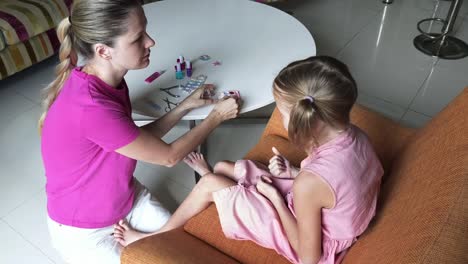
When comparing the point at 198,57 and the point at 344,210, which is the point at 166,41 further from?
the point at 344,210

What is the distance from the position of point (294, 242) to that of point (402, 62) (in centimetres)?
223

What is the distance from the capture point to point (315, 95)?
0.96 meters

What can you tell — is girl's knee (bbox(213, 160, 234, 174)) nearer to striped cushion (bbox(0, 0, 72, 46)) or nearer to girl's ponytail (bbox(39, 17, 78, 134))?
girl's ponytail (bbox(39, 17, 78, 134))

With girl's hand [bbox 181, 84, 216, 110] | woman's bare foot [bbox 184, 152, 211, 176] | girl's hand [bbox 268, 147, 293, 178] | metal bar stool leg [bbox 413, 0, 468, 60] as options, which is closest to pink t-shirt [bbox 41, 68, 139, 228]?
girl's hand [bbox 181, 84, 216, 110]

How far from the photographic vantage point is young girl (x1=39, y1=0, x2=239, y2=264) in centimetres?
113

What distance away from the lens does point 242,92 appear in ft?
5.16

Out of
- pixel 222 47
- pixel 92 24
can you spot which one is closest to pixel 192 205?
pixel 92 24

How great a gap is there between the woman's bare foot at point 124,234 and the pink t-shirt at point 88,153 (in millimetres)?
36

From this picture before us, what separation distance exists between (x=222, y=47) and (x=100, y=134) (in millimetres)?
911

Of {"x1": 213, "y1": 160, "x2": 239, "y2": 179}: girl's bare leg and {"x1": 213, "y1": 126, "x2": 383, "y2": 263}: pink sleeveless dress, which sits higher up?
{"x1": 213, "y1": 126, "x2": 383, "y2": 263}: pink sleeveless dress

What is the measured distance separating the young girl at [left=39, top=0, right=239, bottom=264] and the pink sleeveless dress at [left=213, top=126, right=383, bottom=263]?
0.96 ft

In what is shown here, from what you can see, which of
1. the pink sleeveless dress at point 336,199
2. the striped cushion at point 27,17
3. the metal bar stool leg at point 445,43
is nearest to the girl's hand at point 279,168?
the pink sleeveless dress at point 336,199

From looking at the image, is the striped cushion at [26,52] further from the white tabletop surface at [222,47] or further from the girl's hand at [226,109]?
the girl's hand at [226,109]

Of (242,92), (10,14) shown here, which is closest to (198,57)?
(242,92)
